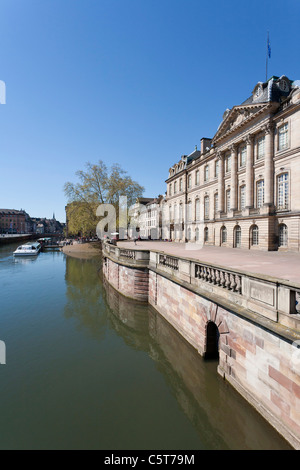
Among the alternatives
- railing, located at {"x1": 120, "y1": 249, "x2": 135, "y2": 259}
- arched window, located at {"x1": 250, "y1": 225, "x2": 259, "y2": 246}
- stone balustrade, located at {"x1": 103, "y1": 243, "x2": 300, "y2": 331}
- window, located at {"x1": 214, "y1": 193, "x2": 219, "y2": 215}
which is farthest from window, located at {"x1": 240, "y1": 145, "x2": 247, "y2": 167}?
stone balustrade, located at {"x1": 103, "y1": 243, "x2": 300, "y2": 331}

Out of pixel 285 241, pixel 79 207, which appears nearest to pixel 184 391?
pixel 285 241

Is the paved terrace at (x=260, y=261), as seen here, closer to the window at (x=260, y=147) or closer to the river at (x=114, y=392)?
the river at (x=114, y=392)

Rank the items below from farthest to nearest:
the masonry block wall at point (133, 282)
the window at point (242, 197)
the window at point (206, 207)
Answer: the window at point (206, 207), the window at point (242, 197), the masonry block wall at point (133, 282)

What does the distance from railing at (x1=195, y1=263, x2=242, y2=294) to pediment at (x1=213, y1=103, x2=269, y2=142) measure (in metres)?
18.3

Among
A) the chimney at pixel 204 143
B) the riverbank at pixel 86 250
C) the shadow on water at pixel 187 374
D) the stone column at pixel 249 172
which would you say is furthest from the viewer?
the riverbank at pixel 86 250

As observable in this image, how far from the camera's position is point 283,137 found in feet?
61.4

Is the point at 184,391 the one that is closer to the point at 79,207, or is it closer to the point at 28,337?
the point at 28,337

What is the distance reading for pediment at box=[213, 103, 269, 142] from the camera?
2004 centimetres

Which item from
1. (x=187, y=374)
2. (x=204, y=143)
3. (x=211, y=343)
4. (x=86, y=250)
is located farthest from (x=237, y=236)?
(x=86, y=250)

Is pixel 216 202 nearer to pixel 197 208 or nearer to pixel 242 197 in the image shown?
pixel 242 197

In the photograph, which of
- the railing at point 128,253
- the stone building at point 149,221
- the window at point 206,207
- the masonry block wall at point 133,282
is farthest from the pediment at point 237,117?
the stone building at point 149,221

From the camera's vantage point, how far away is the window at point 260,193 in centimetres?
2084

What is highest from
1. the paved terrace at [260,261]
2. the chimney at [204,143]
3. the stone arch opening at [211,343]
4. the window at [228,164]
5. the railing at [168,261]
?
the chimney at [204,143]

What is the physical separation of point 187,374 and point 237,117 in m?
24.2
